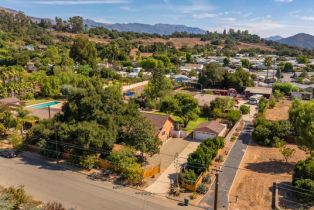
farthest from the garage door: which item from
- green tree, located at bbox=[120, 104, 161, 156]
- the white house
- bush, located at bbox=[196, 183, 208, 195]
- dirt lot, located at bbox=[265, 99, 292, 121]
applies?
dirt lot, located at bbox=[265, 99, 292, 121]

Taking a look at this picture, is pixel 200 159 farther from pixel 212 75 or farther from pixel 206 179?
pixel 212 75

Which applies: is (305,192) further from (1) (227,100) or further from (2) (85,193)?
(1) (227,100)


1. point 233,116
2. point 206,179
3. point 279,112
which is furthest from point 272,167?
point 279,112

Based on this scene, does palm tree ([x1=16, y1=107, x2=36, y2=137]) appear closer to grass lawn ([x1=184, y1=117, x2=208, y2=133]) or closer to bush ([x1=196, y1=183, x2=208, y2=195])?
grass lawn ([x1=184, y1=117, x2=208, y2=133])

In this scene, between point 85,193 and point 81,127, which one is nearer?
point 85,193

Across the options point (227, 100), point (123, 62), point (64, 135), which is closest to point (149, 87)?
point (227, 100)
